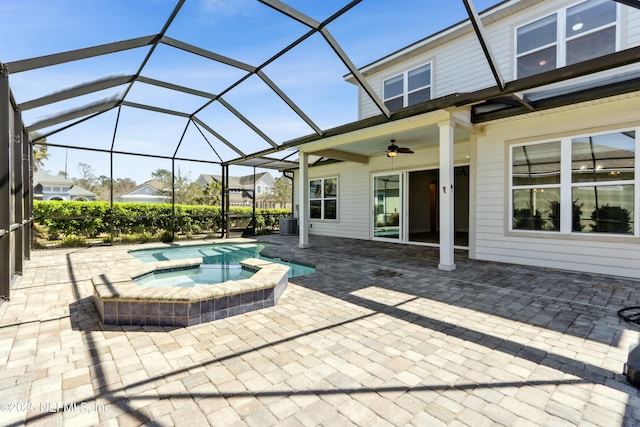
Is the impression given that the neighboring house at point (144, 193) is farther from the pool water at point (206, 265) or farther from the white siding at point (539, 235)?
the white siding at point (539, 235)

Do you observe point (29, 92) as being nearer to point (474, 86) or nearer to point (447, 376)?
point (447, 376)

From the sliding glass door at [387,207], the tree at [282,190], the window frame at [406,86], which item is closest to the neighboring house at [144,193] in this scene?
the tree at [282,190]

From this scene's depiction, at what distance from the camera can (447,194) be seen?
5699mm

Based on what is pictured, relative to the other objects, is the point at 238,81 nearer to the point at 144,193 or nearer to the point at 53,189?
the point at 53,189

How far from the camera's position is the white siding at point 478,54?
542 centimetres

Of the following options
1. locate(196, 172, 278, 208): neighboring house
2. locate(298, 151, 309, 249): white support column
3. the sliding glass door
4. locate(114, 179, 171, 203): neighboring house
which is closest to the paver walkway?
locate(298, 151, 309, 249): white support column

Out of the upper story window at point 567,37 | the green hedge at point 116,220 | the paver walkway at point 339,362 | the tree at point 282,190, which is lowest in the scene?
the paver walkway at point 339,362

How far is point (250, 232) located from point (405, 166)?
22.6ft

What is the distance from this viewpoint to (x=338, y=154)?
965cm

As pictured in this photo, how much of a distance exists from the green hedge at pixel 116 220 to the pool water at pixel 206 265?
2056 millimetres

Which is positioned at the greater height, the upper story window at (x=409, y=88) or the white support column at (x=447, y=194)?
the upper story window at (x=409, y=88)

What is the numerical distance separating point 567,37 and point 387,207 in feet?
19.5

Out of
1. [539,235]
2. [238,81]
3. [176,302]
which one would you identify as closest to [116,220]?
[238,81]

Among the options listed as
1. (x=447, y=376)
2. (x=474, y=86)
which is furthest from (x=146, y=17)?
(x=474, y=86)
